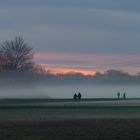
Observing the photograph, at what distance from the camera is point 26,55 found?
144 metres

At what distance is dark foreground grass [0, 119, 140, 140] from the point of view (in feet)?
115

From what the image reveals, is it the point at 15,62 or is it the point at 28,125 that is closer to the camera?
the point at 28,125

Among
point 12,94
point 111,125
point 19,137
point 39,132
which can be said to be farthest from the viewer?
point 12,94

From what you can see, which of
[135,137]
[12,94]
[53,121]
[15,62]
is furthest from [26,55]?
[135,137]

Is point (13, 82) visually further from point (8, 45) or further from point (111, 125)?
point (111, 125)

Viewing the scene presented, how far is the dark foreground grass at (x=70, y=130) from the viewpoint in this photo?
115 feet

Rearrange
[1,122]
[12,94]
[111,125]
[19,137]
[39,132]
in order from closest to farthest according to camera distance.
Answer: [19,137], [39,132], [111,125], [1,122], [12,94]

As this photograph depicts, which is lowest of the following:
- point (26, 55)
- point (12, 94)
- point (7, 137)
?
point (7, 137)

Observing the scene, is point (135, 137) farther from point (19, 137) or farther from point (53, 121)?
point (53, 121)

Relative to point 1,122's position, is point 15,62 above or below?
above

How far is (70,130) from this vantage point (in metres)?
37.7

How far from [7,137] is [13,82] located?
4174 inches

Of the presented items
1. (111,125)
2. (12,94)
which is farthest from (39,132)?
(12,94)

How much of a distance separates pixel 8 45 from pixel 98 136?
115 metres
